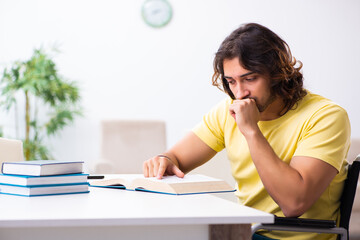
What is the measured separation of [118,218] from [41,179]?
16.1 inches

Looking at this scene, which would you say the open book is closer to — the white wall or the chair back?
the chair back

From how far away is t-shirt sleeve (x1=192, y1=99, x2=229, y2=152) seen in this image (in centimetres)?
179

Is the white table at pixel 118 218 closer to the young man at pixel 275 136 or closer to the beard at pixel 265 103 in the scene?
the young man at pixel 275 136

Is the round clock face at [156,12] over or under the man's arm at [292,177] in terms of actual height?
over

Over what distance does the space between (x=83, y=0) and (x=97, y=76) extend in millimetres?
757

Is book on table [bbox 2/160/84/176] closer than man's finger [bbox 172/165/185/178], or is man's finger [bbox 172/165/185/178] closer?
book on table [bbox 2/160/84/176]

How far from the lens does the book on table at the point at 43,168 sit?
1183mm

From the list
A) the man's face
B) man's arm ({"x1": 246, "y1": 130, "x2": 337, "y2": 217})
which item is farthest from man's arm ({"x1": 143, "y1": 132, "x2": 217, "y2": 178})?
man's arm ({"x1": 246, "y1": 130, "x2": 337, "y2": 217})

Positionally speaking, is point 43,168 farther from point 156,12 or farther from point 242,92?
point 156,12

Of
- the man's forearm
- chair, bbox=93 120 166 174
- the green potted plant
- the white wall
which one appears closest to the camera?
the man's forearm

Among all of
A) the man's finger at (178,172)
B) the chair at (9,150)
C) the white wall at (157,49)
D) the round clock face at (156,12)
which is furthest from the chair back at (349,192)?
the round clock face at (156,12)

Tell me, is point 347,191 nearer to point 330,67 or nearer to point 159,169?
point 159,169

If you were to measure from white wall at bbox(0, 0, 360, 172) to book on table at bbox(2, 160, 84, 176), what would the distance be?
11.4 feet

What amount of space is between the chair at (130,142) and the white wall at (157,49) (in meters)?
1.05
